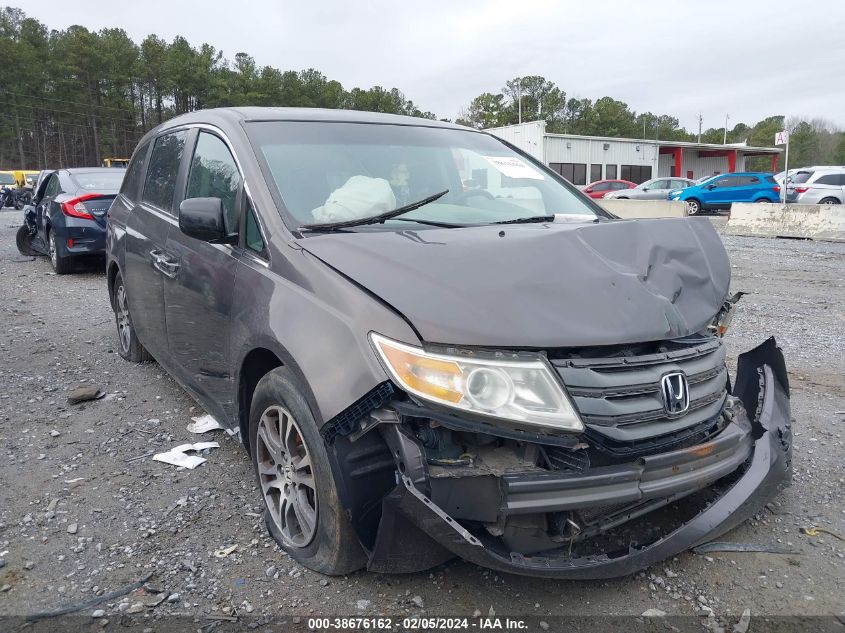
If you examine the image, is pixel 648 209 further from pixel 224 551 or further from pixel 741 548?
pixel 224 551

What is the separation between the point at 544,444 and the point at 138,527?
1.93 metres

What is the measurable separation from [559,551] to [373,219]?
155 cm

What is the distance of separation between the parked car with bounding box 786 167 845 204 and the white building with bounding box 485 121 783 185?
39.6 ft

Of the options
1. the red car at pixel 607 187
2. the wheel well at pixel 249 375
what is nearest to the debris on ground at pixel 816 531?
the wheel well at pixel 249 375

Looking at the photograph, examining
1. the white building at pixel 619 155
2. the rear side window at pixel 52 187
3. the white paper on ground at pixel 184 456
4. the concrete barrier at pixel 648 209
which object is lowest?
the white paper on ground at pixel 184 456

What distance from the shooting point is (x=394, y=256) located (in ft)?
7.61

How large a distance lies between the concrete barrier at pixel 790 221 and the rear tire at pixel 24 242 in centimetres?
1597

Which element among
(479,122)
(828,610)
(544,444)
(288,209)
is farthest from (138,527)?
(479,122)

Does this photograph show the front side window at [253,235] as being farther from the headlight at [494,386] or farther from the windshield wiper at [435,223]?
the headlight at [494,386]

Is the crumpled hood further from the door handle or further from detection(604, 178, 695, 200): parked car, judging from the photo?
detection(604, 178, 695, 200): parked car

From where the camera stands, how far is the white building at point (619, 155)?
122 ft

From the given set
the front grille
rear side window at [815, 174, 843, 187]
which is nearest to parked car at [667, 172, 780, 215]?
rear side window at [815, 174, 843, 187]

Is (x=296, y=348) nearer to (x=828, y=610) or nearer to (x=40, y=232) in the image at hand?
(x=828, y=610)

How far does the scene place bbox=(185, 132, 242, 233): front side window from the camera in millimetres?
2975
